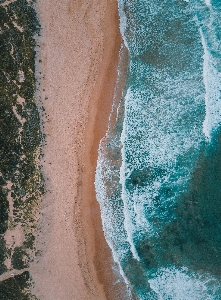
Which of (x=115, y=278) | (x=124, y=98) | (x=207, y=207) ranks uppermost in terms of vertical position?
(x=124, y=98)

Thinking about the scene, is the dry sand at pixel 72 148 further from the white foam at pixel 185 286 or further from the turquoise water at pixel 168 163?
the white foam at pixel 185 286

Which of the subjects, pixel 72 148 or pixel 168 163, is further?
pixel 168 163

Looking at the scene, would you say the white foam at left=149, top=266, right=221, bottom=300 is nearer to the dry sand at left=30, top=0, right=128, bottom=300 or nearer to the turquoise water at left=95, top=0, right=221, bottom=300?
the turquoise water at left=95, top=0, right=221, bottom=300

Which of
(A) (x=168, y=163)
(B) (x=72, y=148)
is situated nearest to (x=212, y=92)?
(A) (x=168, y=163)

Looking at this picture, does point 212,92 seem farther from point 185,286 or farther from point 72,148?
point 185,286

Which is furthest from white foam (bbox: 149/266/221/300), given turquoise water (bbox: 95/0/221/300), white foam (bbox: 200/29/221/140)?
white foam (bbox: 200/29/221/140)

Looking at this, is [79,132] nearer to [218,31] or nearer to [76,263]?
[76,263]

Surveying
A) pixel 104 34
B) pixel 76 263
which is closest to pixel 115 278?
pixel 76 263
